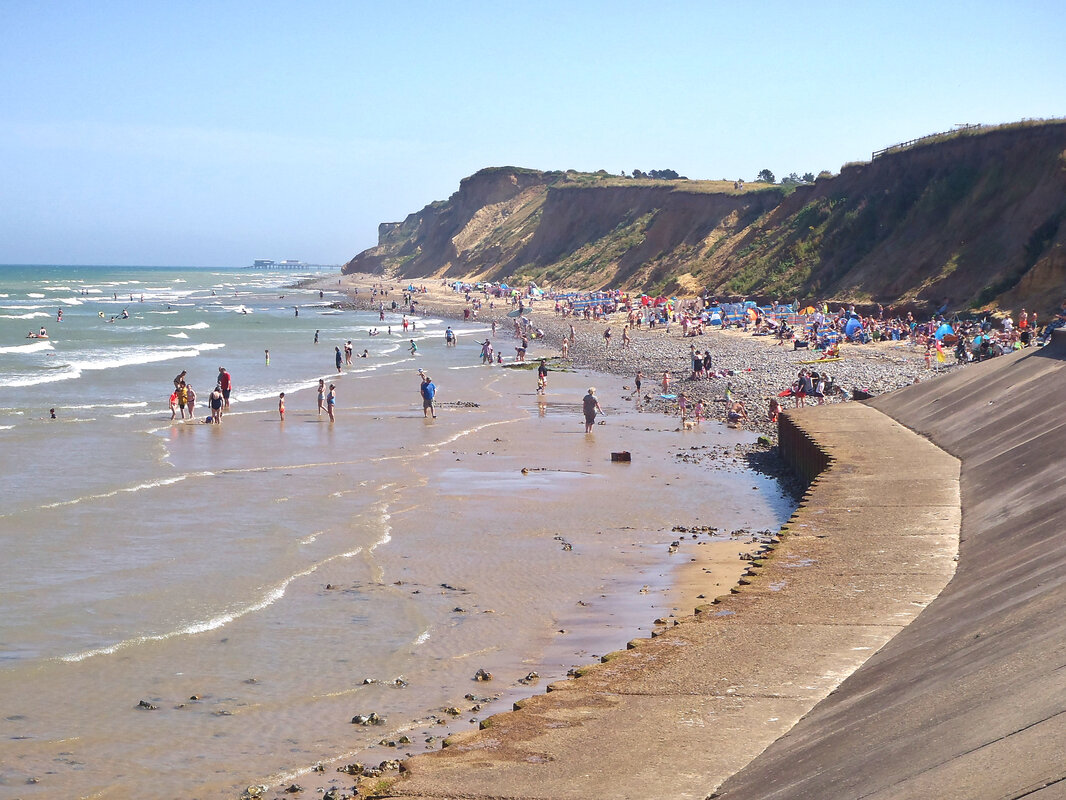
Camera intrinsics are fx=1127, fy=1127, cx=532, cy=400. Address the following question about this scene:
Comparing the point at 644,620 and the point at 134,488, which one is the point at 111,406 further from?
the point at 644,620

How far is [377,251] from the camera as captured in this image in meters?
193

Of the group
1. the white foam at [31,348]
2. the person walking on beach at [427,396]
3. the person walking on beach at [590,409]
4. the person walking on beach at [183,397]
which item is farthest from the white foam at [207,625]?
the white foam at [31,348]

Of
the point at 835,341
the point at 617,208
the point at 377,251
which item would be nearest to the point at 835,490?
the point at 835,341

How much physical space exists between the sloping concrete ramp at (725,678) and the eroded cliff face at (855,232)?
33.8 meters

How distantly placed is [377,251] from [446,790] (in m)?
190

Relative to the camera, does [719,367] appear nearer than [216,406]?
No

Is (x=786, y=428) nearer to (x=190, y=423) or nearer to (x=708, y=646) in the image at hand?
(x=708, y=646)

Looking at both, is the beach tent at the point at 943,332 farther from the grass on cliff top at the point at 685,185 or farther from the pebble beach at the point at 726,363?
the grass on cliff top at the point at 685,185

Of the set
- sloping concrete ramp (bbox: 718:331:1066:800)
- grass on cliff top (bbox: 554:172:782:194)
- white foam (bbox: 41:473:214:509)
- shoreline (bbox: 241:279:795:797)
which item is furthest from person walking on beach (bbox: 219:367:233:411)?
grass on cliff top (bbox: 554:172:782:194)

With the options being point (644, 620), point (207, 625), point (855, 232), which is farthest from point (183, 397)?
point (855, 232)

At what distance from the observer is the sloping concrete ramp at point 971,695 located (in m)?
5.38

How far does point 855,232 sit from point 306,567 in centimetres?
5307

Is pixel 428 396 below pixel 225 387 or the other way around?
below

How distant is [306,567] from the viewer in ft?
50.7
